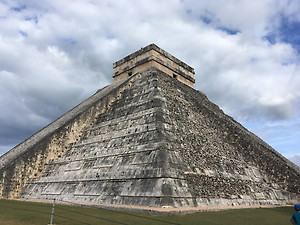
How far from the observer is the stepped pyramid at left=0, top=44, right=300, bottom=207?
8.48 m

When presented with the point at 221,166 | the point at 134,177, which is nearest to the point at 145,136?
the point at 134,177

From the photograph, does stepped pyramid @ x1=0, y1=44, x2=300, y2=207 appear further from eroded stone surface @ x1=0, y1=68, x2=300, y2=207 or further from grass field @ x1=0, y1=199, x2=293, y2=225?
grass field @ x1=0, y1=199, x2=293, y2=225

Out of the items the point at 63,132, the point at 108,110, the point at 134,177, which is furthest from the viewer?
the point at 108,110

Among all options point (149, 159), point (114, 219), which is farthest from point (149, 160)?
point (114, 219)

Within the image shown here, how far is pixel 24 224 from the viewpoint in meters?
5.57

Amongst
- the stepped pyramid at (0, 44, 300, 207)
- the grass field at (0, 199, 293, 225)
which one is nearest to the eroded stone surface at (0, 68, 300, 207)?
the stepped pyramid at (0, 44, 300, 207)

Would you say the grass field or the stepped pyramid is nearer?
the grass field

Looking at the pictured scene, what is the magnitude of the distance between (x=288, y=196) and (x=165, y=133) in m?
8.03

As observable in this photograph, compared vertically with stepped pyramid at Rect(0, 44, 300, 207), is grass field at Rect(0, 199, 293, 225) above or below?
below

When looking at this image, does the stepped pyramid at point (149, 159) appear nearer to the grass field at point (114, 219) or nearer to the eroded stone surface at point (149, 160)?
the eroded stone surface at point (149, 160)

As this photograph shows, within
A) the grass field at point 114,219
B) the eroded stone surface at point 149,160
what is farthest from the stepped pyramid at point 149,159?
the grass field at point 114,219

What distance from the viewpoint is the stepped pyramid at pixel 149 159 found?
848 cm

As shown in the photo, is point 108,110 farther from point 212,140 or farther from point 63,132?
point 212,140

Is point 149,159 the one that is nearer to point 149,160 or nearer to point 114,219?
point 149,160
